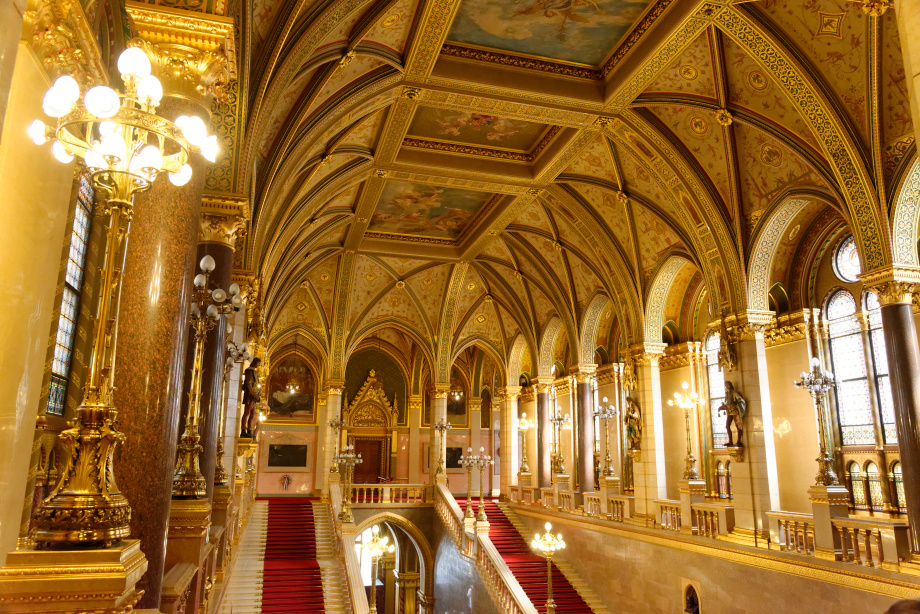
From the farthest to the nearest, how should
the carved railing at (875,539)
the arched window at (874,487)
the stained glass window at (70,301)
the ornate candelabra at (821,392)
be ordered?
the arched window at (874,487) → the ornate candelabra at (821,392) → the carved railing at (875,539) → the stained glass window at (70,301)

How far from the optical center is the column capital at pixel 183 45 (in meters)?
4.65

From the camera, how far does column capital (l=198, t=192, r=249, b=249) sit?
8094 millimetres

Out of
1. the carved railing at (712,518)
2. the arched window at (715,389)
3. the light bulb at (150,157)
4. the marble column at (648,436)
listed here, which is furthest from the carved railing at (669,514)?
the light bulb at (150,157)

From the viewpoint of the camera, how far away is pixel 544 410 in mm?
22609

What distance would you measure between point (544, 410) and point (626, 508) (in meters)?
6.77

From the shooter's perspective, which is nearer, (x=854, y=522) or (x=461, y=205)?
(x=854, y=522)

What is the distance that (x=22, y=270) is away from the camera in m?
4.30

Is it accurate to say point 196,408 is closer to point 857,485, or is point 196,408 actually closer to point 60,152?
point 60,152

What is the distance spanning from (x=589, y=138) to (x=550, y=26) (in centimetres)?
326

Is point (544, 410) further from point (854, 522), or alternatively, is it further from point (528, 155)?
point (854, 522)

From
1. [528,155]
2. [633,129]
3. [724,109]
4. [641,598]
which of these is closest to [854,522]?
[641,598]

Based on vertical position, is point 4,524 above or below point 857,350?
below

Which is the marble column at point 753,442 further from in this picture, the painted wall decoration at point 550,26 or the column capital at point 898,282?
the painted wall decoration at point 550,26

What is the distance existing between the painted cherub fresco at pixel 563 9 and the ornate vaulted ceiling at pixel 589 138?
0.03m
